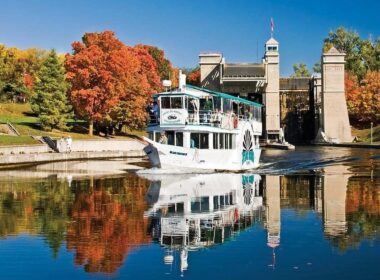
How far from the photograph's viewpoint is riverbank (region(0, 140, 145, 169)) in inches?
1875

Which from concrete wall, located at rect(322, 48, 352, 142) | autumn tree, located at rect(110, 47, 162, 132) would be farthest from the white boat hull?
concrete wall, located at rect(322, 48, 352, 142)

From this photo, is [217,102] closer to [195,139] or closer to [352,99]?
[195,139]

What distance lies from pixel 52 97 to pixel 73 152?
47.4 feet

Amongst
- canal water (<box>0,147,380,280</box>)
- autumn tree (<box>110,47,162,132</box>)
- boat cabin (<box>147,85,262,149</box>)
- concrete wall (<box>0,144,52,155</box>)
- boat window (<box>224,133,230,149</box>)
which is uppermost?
autumn tree (<box>110,47,162,132</box>)

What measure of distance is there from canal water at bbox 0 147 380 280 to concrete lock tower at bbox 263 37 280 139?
64547mm

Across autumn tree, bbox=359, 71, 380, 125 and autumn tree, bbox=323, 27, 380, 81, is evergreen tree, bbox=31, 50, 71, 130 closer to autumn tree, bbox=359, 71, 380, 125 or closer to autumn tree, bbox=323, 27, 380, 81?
autumn tree, bbox=359, 71, 380, 125

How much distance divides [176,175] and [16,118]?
45.0m

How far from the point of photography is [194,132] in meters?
39.7

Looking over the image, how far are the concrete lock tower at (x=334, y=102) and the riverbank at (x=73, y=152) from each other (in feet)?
130

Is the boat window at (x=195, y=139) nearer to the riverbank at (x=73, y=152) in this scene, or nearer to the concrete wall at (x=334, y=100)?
the riverbank at (x=73, y=152)

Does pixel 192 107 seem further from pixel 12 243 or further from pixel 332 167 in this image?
pixel 12 243

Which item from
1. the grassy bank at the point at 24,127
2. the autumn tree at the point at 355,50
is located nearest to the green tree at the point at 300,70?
the autumn tree at the point at 355,50

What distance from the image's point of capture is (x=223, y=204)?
78.5 feet

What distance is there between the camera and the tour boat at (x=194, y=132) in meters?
38.9
